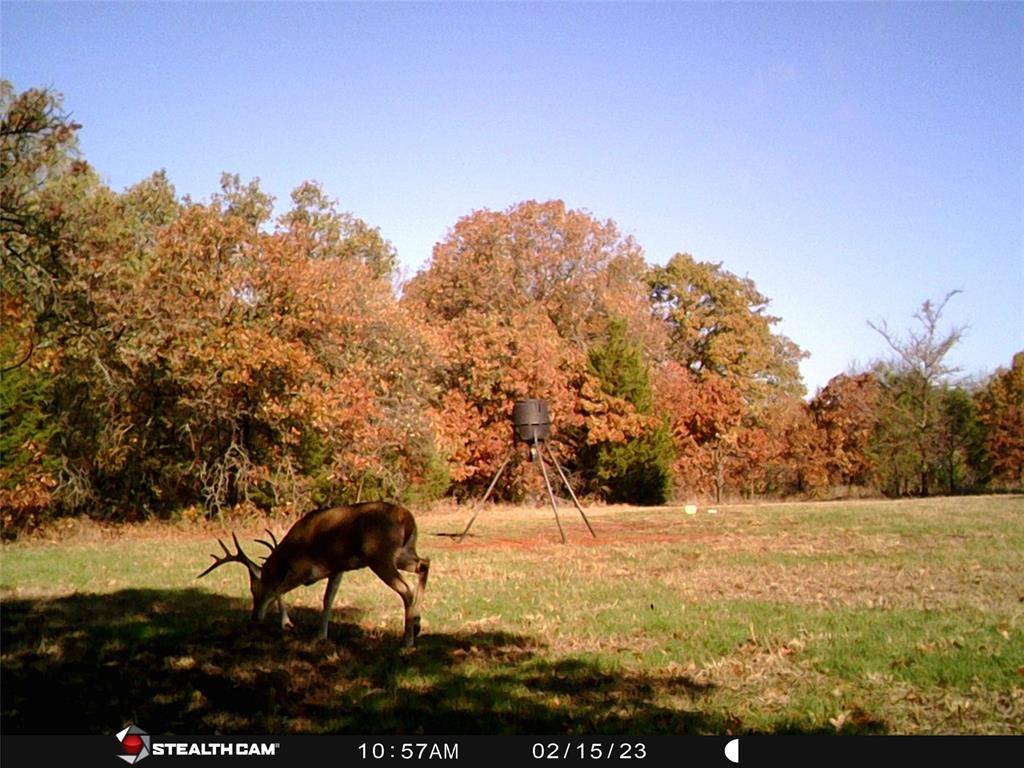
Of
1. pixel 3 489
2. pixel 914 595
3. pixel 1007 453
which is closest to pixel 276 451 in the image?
pixel 3 489

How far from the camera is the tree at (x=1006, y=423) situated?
36.1 m

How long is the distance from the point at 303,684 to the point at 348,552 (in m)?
1.34

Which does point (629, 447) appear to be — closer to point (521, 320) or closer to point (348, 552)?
point (521, 320)

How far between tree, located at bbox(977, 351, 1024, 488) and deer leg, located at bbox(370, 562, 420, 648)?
120ft

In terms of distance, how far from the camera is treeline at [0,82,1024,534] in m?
18.1

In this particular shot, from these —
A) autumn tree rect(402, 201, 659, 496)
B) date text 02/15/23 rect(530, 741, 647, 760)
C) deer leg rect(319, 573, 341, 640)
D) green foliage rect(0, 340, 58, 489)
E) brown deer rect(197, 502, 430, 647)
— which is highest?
autumn tree rect(402, 201, 659, 496)

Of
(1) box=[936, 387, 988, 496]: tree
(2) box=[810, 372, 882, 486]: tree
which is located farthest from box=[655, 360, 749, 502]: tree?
(1) box=[936, 387, 988, 496]: tree

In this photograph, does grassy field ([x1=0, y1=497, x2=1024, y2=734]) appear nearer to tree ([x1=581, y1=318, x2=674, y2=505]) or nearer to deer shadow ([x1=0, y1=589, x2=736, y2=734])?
deer shadow ([x1=0, y1=589, x2=736, y2=734])

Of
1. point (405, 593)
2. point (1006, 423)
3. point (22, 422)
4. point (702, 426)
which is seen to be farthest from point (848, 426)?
point (405, 593)

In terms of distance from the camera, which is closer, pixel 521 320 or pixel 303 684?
pixel 303 684

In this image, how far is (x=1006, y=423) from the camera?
36562 millimetres

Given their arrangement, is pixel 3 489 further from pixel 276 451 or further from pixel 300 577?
pixel 300 577

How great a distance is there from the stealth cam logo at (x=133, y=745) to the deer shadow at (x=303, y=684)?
342 millimetres

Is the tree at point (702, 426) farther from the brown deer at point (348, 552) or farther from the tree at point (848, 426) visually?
the brown deer at point (348, 552)
